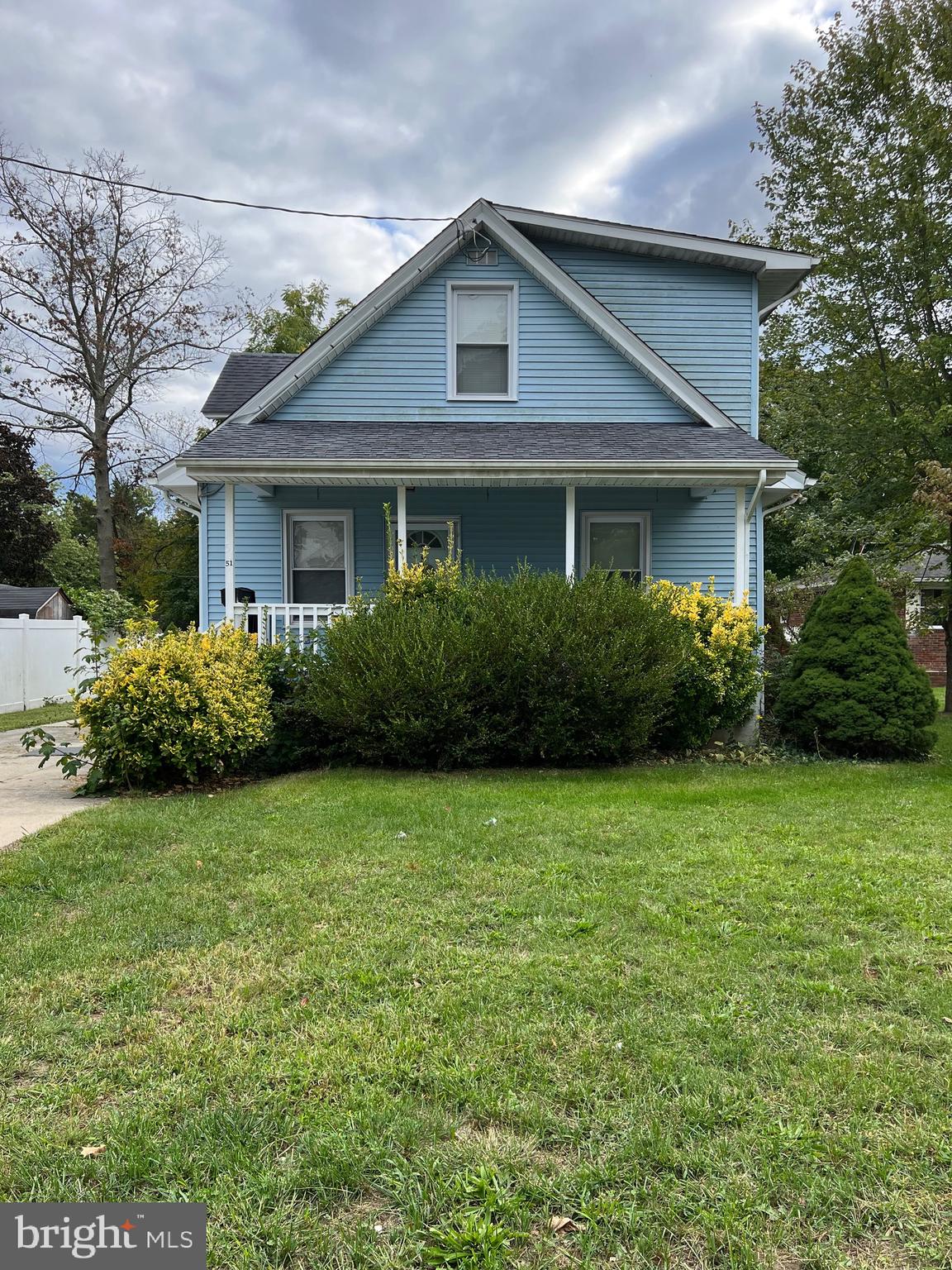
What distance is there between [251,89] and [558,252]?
492cm

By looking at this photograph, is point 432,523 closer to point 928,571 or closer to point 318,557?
point 318,557

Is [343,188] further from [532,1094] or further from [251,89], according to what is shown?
[532,1094]

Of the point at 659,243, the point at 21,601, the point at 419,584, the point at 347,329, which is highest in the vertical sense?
the point at 659,243

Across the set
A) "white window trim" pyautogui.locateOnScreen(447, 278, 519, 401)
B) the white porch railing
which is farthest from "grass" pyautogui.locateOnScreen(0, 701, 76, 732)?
"white window trim" pyautogui.locateOnScreen(447, 278, 519, 401)

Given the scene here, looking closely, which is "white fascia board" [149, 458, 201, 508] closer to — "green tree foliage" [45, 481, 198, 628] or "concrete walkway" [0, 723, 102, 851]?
"green tree foliage" [45, 481, 198, 628]

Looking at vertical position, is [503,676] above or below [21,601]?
below

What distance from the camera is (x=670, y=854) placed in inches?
187

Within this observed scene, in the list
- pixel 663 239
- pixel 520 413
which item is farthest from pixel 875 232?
pixel 520 413

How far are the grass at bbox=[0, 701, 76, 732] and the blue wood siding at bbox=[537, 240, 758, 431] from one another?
10761 mm

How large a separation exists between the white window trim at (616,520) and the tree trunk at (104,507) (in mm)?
15516

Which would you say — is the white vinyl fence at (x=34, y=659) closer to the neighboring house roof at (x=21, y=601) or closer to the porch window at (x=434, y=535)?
the porch window at (x=434, y=535)

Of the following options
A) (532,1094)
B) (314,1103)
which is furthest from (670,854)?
(314,1103)

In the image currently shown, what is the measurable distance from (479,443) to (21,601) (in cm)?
2438

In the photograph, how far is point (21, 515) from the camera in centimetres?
3334
